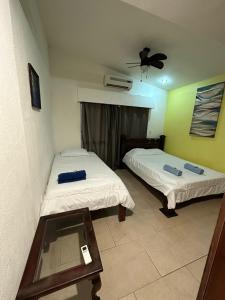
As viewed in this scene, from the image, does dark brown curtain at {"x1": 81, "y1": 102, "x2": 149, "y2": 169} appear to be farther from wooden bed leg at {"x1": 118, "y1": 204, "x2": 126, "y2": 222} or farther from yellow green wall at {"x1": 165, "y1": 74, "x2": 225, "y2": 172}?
wooden bed leg at {"x1": 118, "y1": 204, "x2": 126, "y2": 222}

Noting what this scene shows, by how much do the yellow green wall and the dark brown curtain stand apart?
2.47 feet

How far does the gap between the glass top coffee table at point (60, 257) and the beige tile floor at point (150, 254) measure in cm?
4

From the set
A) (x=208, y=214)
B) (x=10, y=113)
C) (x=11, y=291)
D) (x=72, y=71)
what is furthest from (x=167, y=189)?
(x=72, y=71)

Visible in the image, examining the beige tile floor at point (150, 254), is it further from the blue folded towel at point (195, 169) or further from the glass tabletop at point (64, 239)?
the blue folded towel at point (195, 169)

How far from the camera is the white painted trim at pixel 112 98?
313cm

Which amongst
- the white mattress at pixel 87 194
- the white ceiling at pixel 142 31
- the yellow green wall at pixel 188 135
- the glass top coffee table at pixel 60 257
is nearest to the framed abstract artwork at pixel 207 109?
the yellow green wall at pixel 188 135

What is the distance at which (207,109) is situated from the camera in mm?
2922

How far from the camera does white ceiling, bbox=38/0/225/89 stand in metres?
1.20

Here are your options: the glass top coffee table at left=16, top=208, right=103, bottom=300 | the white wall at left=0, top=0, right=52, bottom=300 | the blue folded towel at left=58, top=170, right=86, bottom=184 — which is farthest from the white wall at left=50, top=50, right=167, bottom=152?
the glass top coffee table at left=16, top=208, right=103, bottom=300

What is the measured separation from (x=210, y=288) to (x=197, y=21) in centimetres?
202

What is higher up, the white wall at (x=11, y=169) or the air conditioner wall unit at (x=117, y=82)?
the air conditioner wall unit at (x=117, y=82)

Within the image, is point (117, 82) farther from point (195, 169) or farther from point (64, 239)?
point (64, 239)

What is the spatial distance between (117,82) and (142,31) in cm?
144

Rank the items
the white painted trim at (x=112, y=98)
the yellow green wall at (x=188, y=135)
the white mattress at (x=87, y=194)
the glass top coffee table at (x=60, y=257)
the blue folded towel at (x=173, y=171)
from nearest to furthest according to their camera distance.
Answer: the glass top coffee table at (x=60, y=257)
the white mattress at (x=87, y=194)
the blue folded towel at (x=173, y=171)
the yellow green wall at (x=188, y=135)
the white painted trim at (x=112, y=98)
